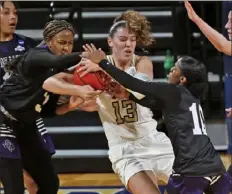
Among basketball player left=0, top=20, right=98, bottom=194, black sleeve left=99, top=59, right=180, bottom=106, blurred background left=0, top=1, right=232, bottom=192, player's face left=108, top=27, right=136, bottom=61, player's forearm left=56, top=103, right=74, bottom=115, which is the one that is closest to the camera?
black sleeve left=99, top=59, right=180, bottom=106

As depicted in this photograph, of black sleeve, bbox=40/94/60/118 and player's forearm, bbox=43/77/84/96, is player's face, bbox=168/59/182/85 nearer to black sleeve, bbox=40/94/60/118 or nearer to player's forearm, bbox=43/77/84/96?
player's forearm, bbox=43/77/84/96

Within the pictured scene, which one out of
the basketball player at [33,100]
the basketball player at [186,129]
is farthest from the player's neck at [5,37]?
the basketball player at [186,129]

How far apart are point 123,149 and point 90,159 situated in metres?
2.78

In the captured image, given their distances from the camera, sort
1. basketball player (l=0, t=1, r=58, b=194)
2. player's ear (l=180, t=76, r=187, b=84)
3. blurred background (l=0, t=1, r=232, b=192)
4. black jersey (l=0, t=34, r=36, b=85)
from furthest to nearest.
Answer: blurred background (l=0, t=1, r=232, b=192)
black jersey (l=0, t=34, r=36, b=85)
basketball player (l=0, t=1, r=58, b=194)
player's ear (l=180, t=76, r=187, b=84)

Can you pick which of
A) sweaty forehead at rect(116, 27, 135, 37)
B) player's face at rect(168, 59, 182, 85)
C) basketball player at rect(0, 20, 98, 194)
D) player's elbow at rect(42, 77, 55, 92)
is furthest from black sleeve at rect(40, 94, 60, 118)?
player's face at rect(168, 59, 182, 85)

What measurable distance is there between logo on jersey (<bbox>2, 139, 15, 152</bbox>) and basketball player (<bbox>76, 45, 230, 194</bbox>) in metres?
0.88

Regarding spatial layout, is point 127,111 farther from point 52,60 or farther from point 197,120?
point 52,60

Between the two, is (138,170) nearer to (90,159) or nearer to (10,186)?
(10,186)

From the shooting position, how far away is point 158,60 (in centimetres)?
783

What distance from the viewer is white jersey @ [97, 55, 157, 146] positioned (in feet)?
13.1

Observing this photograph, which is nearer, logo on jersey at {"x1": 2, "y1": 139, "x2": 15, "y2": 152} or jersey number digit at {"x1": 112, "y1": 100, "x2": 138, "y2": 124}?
jersey number digit at {"x1": 112, "y1": 100, "x2": 138, "y2": 124}

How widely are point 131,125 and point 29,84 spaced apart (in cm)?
68

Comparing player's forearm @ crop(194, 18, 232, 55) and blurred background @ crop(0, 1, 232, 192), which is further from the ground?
player's forearm @ crop(194, 18, 232, 55)

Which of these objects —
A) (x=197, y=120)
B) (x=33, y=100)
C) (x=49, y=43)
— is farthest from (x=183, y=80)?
(x=33, y=100)
